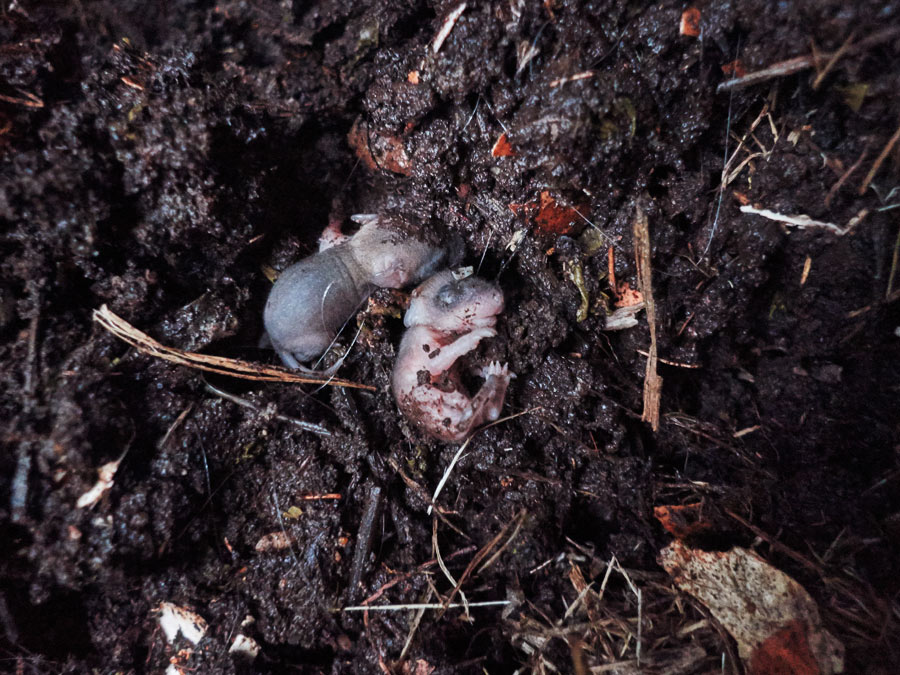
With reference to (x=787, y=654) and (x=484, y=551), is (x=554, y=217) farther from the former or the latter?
(x=787, y=654)

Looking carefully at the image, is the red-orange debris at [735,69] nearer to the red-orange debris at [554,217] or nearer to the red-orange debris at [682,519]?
the red-orange debris at [554,217]

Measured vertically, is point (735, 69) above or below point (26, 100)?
below

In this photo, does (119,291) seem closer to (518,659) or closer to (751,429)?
(518,659)

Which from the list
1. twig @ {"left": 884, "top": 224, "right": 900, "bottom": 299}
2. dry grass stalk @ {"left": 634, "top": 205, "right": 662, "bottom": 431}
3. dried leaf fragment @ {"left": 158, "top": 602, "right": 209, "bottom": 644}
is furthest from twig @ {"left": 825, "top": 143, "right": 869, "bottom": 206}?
dried leaf fragment @ {"left": 158, "top": 602, "right": 209, "bottom": 644}

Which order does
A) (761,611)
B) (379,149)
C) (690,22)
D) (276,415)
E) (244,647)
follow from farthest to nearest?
(379,149)
(276,415)
(244,647)
(761,611)
(690,22)

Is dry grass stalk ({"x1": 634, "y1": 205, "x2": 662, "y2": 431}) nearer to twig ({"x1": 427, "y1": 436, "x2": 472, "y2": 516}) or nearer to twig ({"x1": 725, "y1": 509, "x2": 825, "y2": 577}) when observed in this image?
twig ({"x1": 725, "y1": 509, "x2": 825, "y2": 577})

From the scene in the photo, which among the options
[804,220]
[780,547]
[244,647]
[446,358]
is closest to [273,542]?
[244,647]

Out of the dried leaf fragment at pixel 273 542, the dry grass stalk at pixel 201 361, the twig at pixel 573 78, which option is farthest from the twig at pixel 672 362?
the dried leaf fragment at pixel 273 542
